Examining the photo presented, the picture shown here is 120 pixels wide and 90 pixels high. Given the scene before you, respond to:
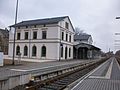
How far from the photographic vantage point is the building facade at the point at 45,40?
1627 inches

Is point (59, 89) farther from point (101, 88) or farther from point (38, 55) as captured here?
point (38, 55)

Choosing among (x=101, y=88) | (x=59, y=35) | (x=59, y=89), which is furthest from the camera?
(x=59, y=35)

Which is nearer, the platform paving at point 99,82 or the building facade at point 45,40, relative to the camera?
Answer: the platform paving at point 99,82

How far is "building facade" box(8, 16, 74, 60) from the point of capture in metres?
41.3

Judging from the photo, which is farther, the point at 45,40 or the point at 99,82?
the point at 45,40

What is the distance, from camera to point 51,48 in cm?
4166

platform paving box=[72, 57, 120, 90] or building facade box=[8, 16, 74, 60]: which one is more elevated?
building facade box=[8, 16, 74, 60]

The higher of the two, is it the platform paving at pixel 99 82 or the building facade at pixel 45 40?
the building facade at pixel 45 40

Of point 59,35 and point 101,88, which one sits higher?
point 59,35

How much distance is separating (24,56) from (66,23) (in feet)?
45.3

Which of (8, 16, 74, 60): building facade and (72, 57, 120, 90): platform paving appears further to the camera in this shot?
(8, 16, 74, 60): building facade

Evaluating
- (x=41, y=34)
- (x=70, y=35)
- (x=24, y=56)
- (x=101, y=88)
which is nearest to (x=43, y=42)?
(x=41, y=34)

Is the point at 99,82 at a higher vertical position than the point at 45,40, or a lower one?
lower

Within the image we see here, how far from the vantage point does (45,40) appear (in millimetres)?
42531
